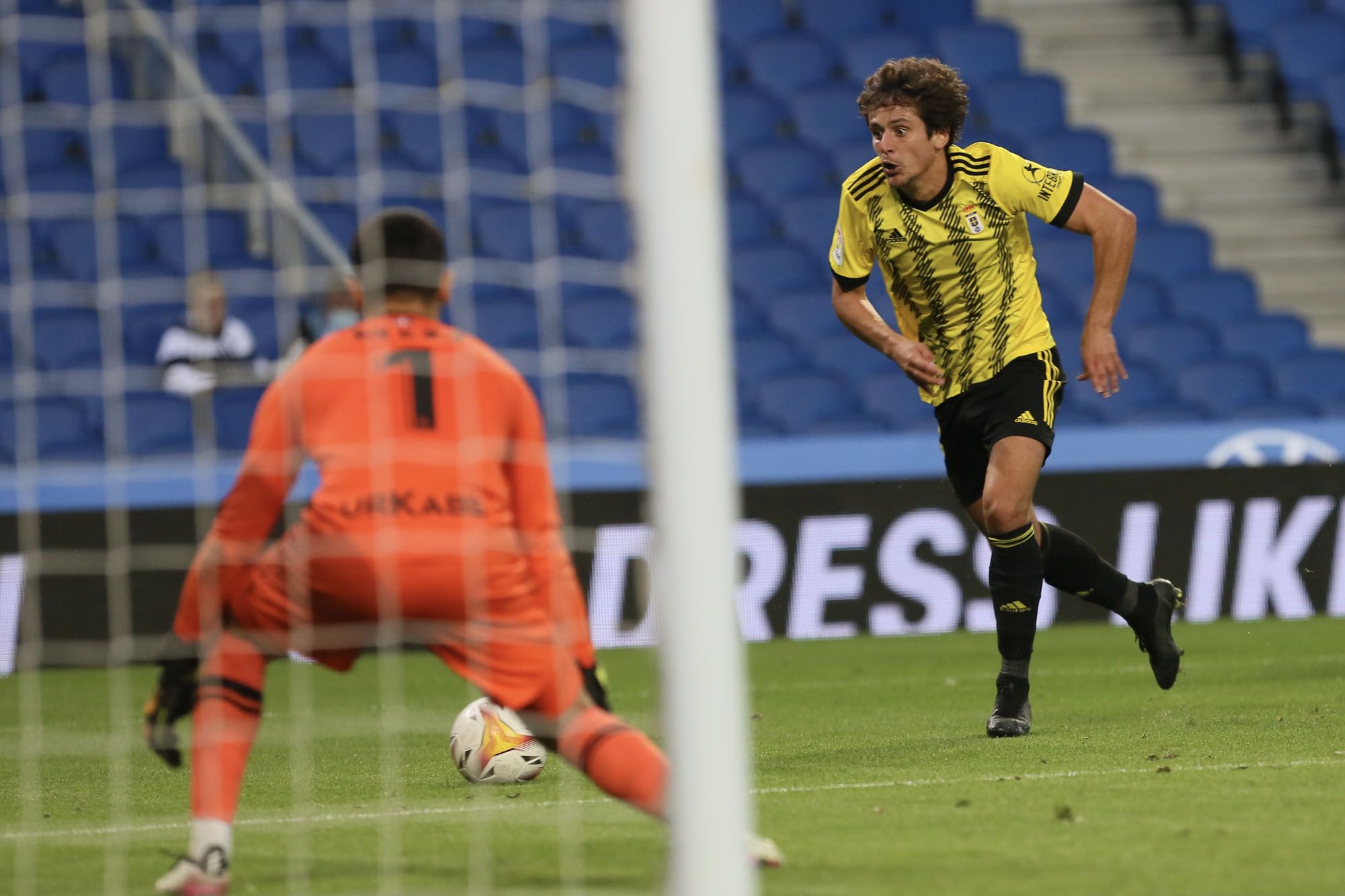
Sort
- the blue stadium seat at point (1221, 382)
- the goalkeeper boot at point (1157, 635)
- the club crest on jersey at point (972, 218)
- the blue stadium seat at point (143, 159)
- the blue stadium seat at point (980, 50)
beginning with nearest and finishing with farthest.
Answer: the club crest on jersey at point (972, 218)
the goalkeeper boot at point (1157, 635)
the blue stadium seat at point (1221, 382)
the blue stadium seat at point (143, 159)
the blue stadium seat at point (980, 50)

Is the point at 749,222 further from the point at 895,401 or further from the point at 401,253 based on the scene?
the point at 401,253

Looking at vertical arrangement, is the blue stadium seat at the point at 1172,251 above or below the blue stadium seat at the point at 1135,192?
below

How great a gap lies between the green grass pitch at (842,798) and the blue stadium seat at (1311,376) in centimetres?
447

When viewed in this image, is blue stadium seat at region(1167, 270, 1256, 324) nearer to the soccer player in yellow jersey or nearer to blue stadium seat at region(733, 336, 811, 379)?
blue stadium seat at region(733, 336, 811, 379)

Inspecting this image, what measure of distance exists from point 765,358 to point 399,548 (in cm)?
821

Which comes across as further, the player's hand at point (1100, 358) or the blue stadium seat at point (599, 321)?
the blue stadium seat at point (599, 321)

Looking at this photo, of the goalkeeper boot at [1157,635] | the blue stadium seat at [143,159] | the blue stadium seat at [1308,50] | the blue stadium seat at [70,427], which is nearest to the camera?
the goalkeeper boot at [1157,635]

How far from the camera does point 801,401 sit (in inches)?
Answer: 446

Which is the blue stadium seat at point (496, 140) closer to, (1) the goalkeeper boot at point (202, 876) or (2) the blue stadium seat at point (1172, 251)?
(2) the blue stadium seat at point (1172, 251)

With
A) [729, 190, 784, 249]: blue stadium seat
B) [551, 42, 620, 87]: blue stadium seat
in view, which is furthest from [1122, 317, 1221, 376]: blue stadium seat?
[551, 42, 620, 87]: blue stadium seat

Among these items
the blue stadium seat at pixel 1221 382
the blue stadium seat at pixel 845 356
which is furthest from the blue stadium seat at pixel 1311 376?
the blue stadium seat at pixel 845 356

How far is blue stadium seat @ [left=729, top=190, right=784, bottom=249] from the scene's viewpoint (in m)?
12.5

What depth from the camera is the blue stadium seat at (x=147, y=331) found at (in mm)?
10703

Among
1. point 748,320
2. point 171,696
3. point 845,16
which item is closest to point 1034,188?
point 171,696
